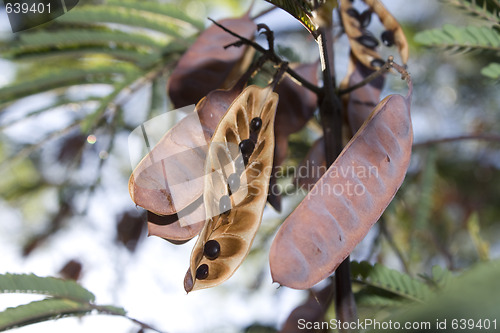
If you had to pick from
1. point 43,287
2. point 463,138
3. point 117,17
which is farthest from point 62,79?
point 463,138

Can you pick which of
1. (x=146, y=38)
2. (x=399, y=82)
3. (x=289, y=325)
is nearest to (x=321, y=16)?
(x=289, y=325)

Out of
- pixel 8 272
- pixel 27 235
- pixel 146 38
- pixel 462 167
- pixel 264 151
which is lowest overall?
pixel 27 235

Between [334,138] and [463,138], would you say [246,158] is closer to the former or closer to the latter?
[334,138]

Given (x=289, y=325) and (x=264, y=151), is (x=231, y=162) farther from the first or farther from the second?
(x=289, y=325)

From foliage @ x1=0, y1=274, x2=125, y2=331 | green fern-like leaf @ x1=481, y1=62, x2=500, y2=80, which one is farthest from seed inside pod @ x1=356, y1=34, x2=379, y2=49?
foliage @ x1=0, y1=274, x2=125, y2=331

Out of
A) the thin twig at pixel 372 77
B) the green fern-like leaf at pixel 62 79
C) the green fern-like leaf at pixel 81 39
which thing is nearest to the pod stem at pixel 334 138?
the thin twig at pixel 372 77

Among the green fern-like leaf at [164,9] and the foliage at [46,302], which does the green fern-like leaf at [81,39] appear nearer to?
the green fern-like leaf at [164,9]
